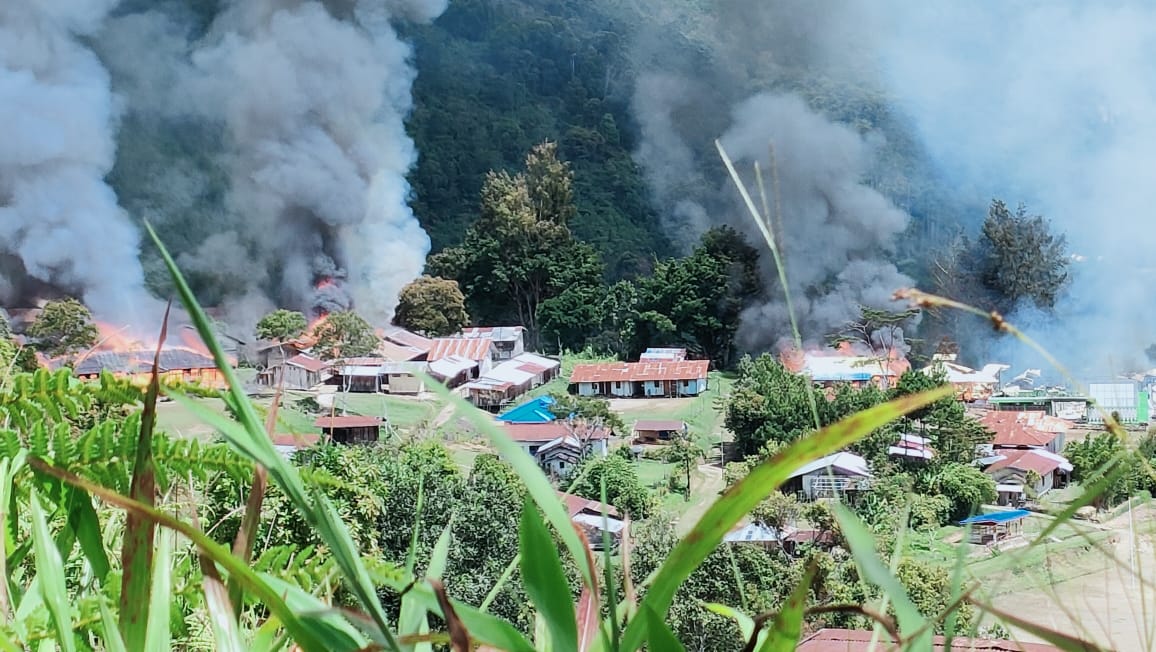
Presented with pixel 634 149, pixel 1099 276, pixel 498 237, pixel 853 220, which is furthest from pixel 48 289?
pixel 1099 276

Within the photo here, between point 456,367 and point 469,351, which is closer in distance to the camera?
point 456,367

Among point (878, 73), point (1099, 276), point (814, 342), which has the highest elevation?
point (878, 73)

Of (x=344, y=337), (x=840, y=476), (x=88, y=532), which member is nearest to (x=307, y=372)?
(x=344, y=337)

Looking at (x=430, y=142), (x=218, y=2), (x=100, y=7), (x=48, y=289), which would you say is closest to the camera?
(x=48, y=289)

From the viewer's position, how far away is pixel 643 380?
234 inches

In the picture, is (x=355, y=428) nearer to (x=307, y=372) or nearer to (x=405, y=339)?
(x=307, y=372)

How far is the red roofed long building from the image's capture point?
5.94 meters

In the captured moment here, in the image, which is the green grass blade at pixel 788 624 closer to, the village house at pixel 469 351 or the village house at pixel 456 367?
the village house at pixel 456 367

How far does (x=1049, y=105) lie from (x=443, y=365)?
15.5ft

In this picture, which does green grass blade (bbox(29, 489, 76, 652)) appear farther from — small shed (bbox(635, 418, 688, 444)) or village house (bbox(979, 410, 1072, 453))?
village house (bbox(979, 410, 1072, 453))

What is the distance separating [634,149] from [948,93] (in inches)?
89.8

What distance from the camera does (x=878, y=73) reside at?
7961 mm

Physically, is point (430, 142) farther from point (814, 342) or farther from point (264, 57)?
point (814, 342)

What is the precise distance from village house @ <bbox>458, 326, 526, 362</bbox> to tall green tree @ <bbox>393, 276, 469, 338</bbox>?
0.38 ft
